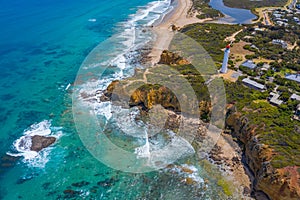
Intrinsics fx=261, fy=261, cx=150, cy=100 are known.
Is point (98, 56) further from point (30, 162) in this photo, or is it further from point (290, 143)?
point (290, 143)

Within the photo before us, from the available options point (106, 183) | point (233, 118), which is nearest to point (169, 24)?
point (233, 118)

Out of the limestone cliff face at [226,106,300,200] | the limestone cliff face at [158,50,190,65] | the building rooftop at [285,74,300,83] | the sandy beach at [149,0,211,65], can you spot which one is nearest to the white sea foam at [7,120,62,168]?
the limestone cliff face at [226,106,300,200]

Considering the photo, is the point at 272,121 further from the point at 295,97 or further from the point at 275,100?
the point at 295,97

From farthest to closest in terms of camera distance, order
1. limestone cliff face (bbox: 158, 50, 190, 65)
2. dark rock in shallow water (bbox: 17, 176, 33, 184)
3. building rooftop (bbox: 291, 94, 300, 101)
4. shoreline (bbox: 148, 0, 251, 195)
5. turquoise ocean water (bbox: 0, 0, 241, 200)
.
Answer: limestone cliff face (bbox: 158, 50, 190, 65) → building rooftop (bbox: 291, 94, 300, 101) → shoreline (bbox: 148, 0, 251, 195) → dark rock in shallow water (bbox: 17, 176, 33, 184) → turquoise ocean water (bbox: 0, 0, 241, 200)

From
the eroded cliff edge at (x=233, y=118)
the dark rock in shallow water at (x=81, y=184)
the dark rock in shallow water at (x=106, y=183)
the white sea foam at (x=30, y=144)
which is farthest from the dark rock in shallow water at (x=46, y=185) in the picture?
the eroded cliff edge at (x=233, y=118)

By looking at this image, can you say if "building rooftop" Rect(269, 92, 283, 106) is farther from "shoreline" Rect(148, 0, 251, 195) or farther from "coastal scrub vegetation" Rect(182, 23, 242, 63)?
"coastal scrub vegetation" Rect(182, 23, 242, 63)
